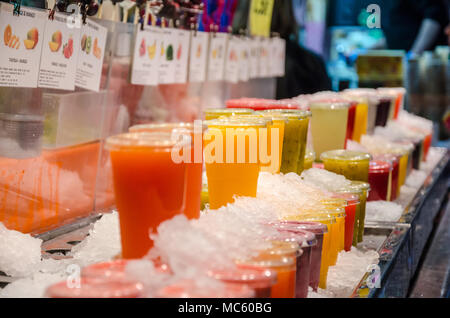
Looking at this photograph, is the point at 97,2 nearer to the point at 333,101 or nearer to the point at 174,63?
the point at 174,63

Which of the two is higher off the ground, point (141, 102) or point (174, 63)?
point (174, 63)

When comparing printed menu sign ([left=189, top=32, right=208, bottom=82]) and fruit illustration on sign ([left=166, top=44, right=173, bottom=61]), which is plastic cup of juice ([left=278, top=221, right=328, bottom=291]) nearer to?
fruit illustration on sign ([left=166, top=44, right=173, bottom=61])

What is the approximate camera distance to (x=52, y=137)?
223 centimetres

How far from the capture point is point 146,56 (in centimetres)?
271

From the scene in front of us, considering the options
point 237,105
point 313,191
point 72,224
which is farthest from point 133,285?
point 237,105

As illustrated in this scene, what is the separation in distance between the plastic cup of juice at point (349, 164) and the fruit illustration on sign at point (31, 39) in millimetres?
1066

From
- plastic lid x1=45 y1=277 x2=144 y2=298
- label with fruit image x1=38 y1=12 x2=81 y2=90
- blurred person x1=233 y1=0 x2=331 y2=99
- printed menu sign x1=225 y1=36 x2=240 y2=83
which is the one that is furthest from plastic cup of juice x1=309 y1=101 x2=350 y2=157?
blurred person x1=233 y1=0 x2=331 y2=99

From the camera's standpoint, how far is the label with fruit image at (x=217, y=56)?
11.3 ft

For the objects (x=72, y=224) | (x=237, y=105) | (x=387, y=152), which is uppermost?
(x=237, y=105)

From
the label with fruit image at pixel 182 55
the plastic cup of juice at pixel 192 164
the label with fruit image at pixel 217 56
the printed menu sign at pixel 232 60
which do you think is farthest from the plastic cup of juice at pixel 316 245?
the printed menu sign at pixel 232 60

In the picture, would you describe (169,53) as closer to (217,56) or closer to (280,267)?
(217,56)

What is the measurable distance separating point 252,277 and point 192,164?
1.05 feet

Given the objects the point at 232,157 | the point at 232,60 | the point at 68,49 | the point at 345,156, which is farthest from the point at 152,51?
the point at 232,157

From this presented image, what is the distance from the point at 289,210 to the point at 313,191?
9.1 inches
